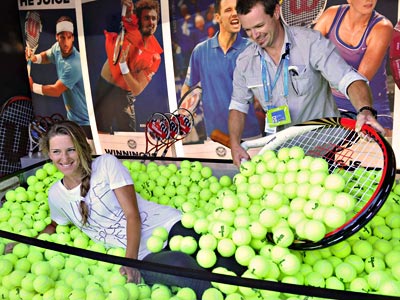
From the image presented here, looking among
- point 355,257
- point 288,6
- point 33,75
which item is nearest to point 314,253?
point 355,257

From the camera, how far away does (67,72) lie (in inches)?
187

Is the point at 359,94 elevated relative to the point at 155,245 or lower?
elevated

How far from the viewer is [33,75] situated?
16.5 ft

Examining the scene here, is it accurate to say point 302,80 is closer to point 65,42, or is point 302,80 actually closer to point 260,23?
point 260,23

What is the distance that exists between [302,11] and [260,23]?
3.29 ft

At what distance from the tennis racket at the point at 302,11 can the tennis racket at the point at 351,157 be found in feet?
5.41

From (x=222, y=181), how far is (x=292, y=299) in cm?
158

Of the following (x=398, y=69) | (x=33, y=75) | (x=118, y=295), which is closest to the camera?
(x=118, y=295)

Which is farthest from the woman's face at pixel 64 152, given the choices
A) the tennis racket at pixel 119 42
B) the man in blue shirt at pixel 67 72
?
the man in blue shirt at pixel 67 72

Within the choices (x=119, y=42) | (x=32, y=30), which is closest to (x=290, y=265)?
(x=119, y=42)

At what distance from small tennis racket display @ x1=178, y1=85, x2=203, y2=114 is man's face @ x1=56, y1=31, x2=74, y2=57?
5.06 feet

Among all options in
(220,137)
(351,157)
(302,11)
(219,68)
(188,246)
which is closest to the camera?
(188,246)

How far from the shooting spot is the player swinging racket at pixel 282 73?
263 cm

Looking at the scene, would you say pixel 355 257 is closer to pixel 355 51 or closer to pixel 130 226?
pixel 130 226
